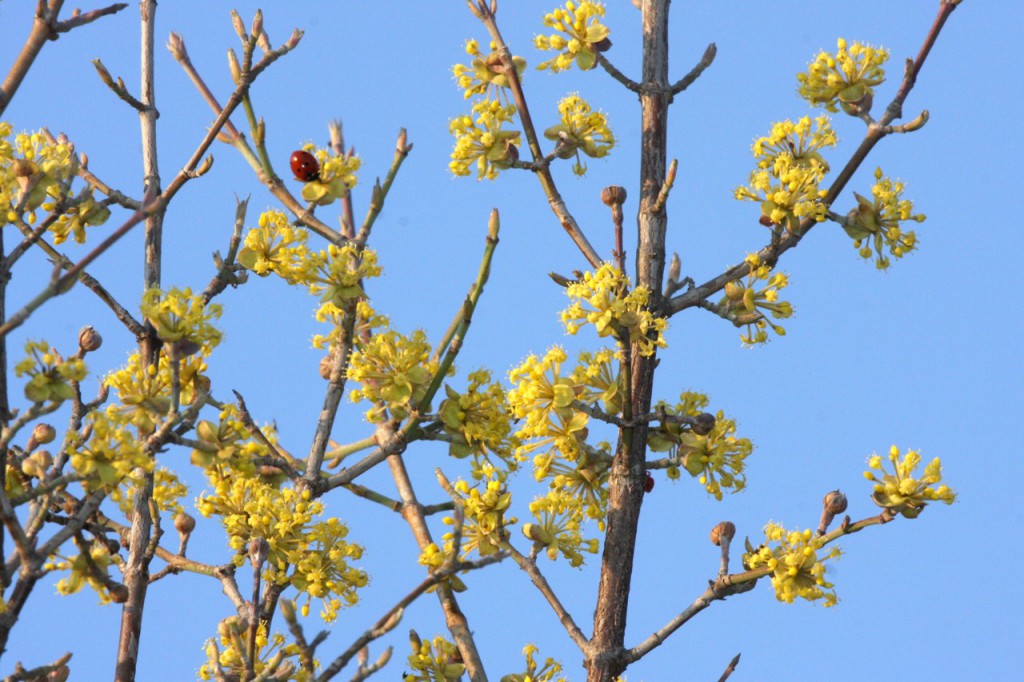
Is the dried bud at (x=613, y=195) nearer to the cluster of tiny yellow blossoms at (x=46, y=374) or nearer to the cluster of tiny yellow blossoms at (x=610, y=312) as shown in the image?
→ the cluster of tiny yellow blossoms at (x=610, y=312)

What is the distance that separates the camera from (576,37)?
5602 mm

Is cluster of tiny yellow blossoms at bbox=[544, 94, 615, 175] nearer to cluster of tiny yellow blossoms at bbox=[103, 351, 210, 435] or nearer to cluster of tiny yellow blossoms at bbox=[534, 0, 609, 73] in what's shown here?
cluster of tiny yellow blossoms at bbox=[534, 0, 609, 73]

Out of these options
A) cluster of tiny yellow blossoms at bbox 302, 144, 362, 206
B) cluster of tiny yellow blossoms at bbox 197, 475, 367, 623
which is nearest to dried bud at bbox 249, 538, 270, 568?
cluster of tiny yellow blossoms at bbox 197, 475, 367, 623

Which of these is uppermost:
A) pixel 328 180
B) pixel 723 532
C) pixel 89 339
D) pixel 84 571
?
pixel 328 180

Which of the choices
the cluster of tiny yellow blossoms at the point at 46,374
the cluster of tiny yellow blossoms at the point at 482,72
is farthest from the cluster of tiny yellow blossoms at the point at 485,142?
the cluster of tiny yellow blossoms at the point at 46,374

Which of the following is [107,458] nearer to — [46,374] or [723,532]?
[46,374]

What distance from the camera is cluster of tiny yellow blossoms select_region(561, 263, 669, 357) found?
4.95 meters

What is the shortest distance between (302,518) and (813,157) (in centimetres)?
247

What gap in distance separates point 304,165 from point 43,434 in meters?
1.55

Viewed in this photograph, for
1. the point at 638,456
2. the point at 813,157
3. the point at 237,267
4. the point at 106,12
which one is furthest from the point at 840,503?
the point at 106,12

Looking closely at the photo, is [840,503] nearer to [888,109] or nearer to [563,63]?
[888,109]

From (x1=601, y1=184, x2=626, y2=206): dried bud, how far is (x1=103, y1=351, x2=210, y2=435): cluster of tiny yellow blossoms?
1752 millimetres

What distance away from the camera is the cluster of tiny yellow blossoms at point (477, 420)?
4.85m

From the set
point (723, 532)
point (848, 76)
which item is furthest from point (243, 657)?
point (848, 76)
